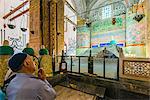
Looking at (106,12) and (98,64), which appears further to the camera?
(106,12)

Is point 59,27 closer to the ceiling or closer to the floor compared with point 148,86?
closer to the ceiling

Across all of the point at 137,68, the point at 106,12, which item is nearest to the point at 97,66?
the point at 137,68

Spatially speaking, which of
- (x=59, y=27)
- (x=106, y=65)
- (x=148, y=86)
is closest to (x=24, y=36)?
(x=59, y=27)

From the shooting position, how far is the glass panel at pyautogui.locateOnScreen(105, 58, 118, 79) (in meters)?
2.26

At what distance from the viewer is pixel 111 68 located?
7.93ft

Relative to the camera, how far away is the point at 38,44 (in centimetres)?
366

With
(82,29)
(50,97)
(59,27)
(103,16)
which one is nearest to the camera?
(50,97)

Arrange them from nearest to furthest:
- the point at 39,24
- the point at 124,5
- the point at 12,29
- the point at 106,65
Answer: the point at 106,65
the point at 39,24
the point at 12,29
the point at 124,5

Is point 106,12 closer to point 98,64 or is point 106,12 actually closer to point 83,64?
point 83,64

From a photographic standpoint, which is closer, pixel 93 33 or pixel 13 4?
pixel 13 4

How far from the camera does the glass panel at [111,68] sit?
2.26 meters

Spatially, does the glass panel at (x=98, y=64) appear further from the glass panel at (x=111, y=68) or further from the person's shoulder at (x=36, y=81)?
the person's shoulder at (x=36, y=81)

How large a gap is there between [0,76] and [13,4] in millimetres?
6417

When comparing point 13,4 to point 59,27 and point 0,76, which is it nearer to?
point 59,27
